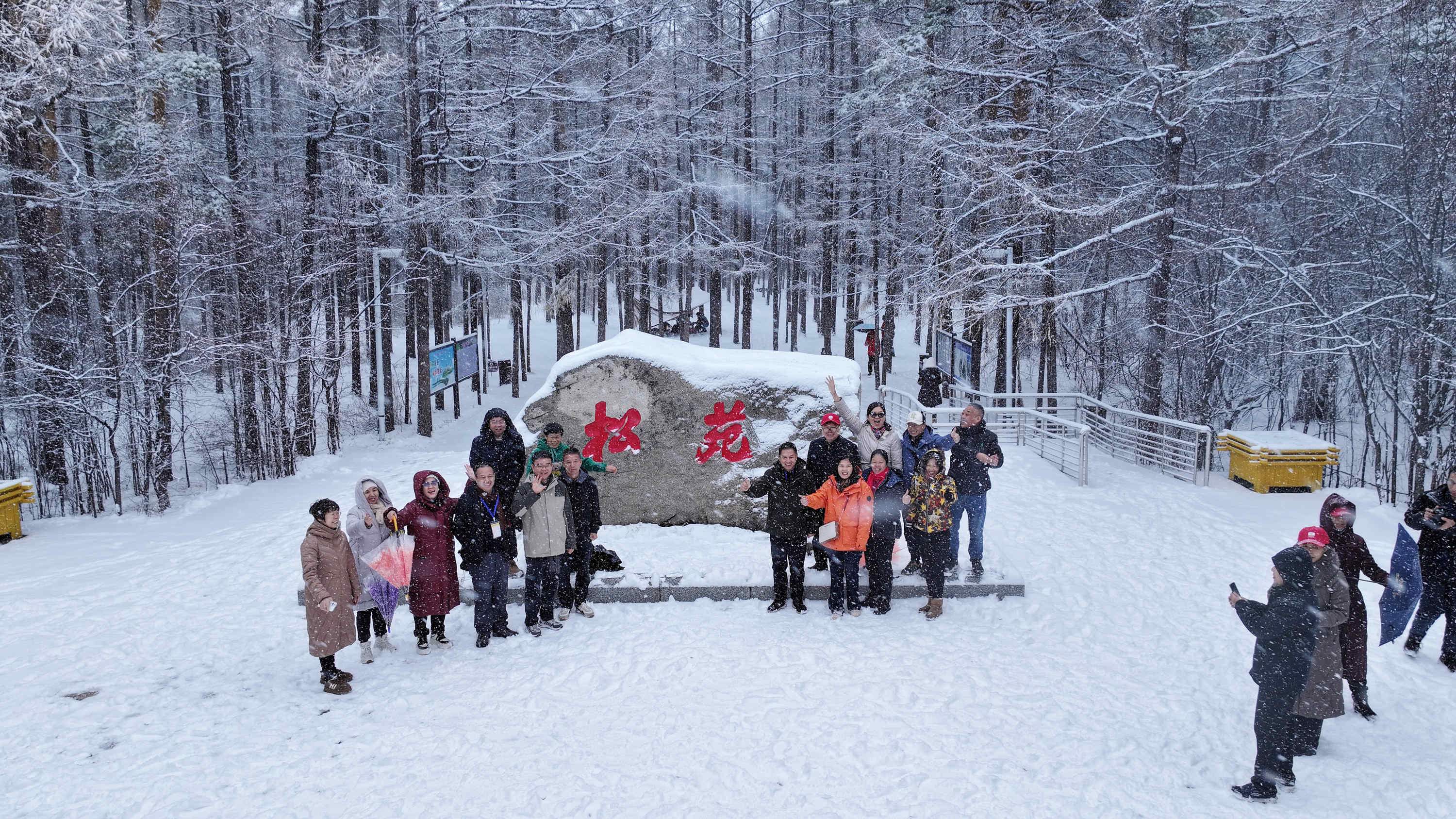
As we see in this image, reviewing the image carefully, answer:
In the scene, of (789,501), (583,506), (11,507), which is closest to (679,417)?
(583,506)

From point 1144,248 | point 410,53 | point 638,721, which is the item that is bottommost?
point 638,721

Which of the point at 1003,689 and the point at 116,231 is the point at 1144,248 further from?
the point at 116,231

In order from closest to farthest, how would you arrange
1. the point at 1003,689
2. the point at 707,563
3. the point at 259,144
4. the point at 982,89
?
the point at 1003,689, the point at 707,563, the point at 982,89, the point at 259,144

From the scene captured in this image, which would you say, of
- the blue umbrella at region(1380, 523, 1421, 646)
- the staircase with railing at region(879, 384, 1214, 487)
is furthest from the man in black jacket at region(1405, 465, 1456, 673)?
the staircase with railing at region(879, 384, 1214, 487)

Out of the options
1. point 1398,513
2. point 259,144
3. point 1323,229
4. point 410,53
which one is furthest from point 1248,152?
point 259,144

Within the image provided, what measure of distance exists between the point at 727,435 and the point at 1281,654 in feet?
18.9

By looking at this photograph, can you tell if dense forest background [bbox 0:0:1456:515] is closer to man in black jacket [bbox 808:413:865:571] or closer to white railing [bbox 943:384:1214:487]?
white railing [bbox 943:384:1214:487]

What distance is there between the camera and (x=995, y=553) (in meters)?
8.53

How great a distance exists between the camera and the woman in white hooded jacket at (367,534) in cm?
614

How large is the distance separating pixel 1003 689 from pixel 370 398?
19655 mm

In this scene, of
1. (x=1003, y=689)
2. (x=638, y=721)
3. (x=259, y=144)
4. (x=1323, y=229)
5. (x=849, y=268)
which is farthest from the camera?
(x=849, y=268)

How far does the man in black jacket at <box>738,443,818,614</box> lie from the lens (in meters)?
7.02

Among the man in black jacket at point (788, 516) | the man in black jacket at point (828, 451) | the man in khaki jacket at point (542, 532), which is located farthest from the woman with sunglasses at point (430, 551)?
the man in black jacket at point (828, 451)

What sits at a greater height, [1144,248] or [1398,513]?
[1144,248]
